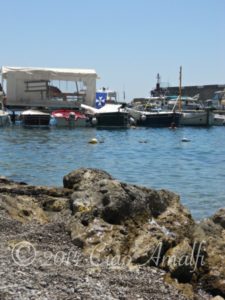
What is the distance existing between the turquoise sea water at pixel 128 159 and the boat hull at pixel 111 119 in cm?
419

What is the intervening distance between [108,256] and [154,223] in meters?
1.36

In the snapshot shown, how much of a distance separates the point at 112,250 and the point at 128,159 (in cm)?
2427

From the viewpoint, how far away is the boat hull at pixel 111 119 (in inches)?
2406

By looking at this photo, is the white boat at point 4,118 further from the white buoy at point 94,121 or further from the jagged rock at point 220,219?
the jagged rock at point 220,219

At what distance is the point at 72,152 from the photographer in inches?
1405

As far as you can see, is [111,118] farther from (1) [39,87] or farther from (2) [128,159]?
(2) [128,159]

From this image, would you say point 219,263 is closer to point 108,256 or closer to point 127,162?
point 108,256

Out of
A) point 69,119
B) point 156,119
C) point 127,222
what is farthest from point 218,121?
point 127,222

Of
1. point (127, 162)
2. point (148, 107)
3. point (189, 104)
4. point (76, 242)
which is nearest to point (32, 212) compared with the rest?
point (76, 242)

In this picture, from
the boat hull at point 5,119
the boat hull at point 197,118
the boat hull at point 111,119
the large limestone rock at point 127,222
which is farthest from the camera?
the boat hull at point 197,118

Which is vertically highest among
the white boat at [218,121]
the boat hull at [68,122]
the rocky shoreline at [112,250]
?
the rocky shoreline at [112,250]

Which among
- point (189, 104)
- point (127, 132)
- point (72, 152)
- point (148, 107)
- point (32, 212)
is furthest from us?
point (189, 104)

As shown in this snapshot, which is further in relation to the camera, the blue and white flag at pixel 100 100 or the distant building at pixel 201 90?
the distant building at pixel 201 90

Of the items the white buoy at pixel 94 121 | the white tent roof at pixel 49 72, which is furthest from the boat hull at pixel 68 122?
the white tent roof at pixel 49 72
